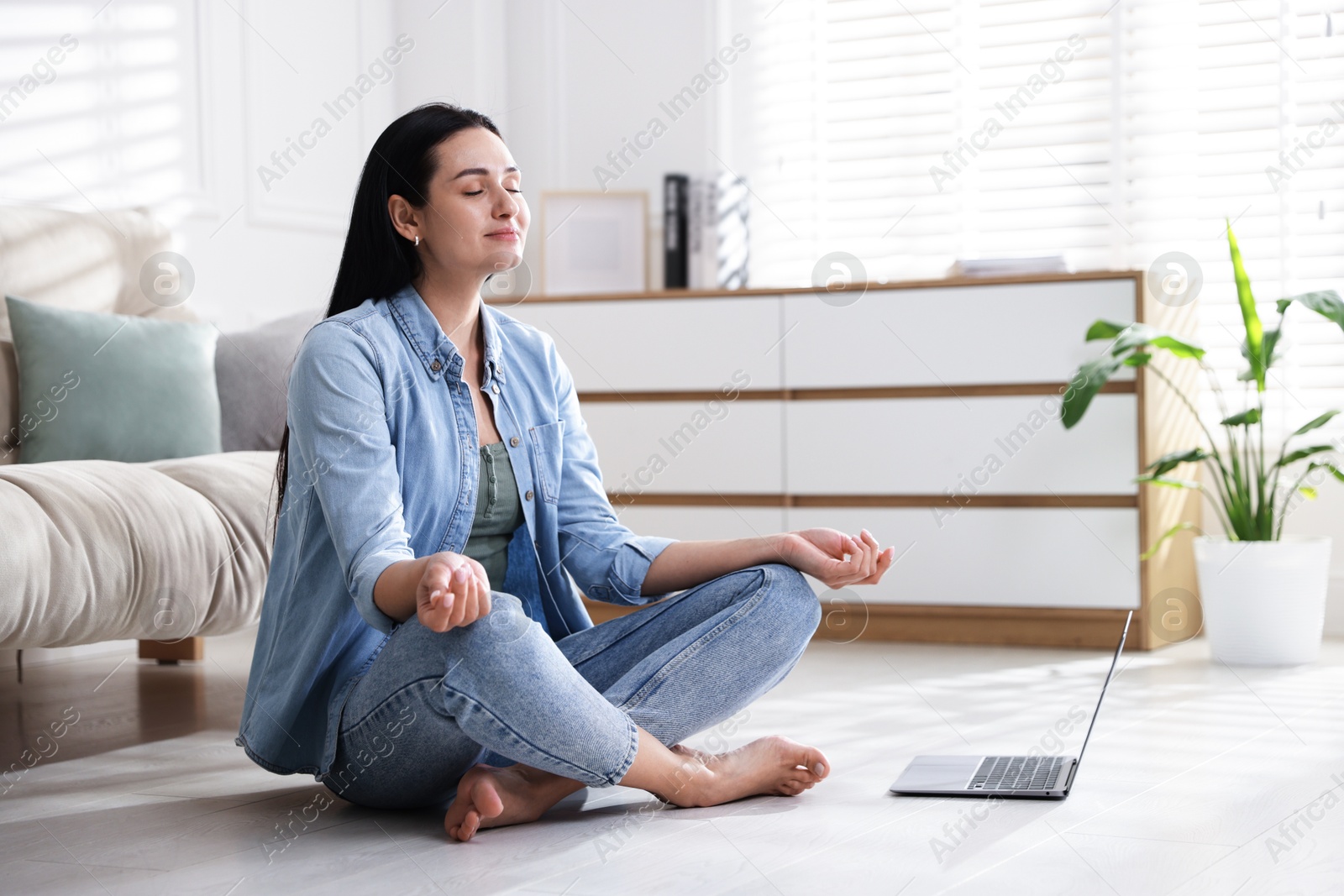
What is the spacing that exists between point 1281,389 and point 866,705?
1570 millimetres

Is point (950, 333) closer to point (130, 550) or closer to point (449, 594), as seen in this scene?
point (130, 550)

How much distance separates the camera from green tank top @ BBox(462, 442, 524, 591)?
1574mm

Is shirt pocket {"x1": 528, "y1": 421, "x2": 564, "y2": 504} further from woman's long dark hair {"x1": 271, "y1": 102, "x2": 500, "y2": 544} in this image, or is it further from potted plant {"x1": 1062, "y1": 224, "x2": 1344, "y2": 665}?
potted plant {"x1": 1062, "y1": 224, "x2": 1344, "y2": 665}

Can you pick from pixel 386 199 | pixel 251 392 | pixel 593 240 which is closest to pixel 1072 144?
pixel 593 240

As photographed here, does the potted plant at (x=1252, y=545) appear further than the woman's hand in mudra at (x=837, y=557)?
Yes

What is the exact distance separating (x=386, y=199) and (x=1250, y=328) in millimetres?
1915

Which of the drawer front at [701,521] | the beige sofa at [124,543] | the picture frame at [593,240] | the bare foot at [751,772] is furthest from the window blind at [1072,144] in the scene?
the bare foot at [751,772]

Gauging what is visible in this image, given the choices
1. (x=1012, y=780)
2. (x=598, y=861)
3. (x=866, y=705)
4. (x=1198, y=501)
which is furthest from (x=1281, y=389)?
(x=598, y=861)

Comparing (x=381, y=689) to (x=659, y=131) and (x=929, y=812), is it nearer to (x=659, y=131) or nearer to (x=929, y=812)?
(x=929, y=812)

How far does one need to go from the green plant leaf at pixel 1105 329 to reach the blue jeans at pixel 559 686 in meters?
1.51

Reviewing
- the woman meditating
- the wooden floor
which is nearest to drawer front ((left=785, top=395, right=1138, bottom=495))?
the wooden floor

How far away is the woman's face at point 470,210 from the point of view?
60.7 inches

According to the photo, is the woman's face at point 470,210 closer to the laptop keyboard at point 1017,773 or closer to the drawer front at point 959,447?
the laptop keyboard at point 1017,773

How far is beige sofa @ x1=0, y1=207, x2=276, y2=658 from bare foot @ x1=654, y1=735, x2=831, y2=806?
70 cm
